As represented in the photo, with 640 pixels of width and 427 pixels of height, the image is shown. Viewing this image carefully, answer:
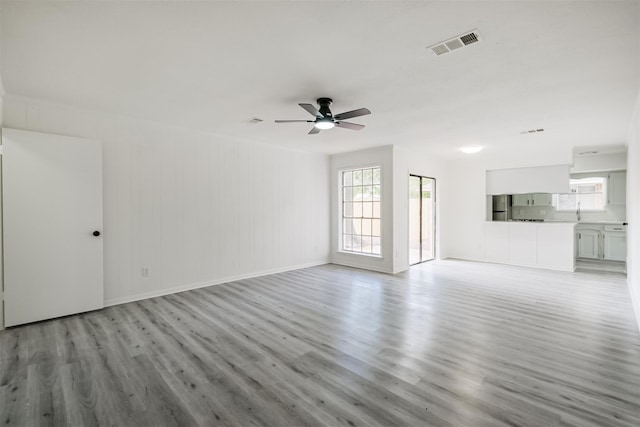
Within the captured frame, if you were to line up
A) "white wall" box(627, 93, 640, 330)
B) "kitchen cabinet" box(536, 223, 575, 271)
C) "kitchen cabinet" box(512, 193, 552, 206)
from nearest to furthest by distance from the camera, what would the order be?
"white wall" box(627, 93, 640, 330)
"kitchen cabinet" box(536, 223, 575, 271)
"kitchen cabinet" box(512, 193, 552, 206)

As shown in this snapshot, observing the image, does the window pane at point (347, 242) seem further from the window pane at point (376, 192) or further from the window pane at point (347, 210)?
the window pane at point (376, 192)

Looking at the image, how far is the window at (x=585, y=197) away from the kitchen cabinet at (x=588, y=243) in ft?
2.10

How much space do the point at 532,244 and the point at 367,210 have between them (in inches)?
148

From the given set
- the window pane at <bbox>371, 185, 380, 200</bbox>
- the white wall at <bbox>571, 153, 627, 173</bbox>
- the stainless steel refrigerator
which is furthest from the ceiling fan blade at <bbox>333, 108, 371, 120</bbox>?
the white wall at <bbox>571, 153, 627, 173</bbox>

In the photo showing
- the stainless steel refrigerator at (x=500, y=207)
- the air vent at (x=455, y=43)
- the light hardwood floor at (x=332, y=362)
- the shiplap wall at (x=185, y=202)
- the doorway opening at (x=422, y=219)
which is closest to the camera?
the light hardwood floor at (x=332, y=362)

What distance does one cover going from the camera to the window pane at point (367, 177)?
6.65m

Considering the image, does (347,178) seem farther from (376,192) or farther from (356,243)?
(356,243)

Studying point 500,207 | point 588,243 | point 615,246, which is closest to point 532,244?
point 500,207

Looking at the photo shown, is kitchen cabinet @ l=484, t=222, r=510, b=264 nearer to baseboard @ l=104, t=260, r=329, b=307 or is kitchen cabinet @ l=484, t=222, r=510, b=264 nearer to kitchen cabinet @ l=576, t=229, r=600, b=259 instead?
kitchen cabinet @ l=576, t=229, r=600, b=259

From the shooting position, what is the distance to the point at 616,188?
7320 mm

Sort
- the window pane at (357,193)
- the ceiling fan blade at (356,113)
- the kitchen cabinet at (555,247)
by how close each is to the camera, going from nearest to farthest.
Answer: the ceiling fan blade at (356,113) < the kitchen cabinet at (555,247) < the window pane at (357,193)

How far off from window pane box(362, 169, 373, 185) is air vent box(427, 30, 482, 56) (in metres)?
4.17

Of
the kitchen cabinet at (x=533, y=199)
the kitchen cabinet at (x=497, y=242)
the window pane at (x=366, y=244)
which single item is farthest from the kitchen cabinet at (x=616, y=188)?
the window pane at (x=366, y=244)

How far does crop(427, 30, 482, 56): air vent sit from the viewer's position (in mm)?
2240
